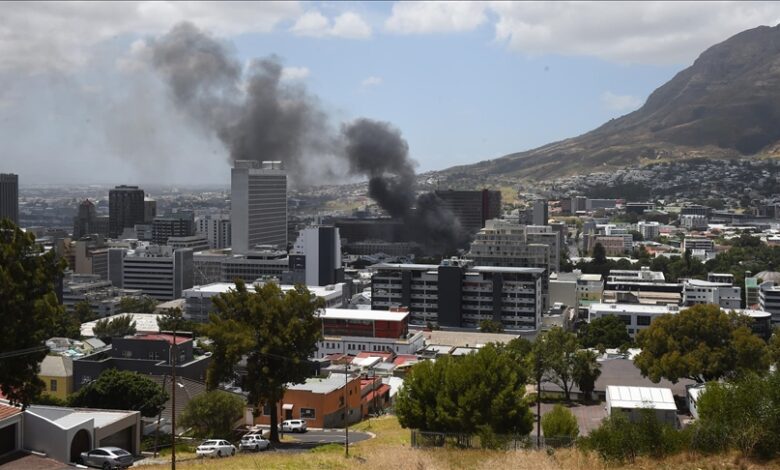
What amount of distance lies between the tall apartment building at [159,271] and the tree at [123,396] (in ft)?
149

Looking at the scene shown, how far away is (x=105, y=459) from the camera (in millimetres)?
14328

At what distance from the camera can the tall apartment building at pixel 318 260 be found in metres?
57.9

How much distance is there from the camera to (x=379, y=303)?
43.2m

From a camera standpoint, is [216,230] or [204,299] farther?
[216,230]

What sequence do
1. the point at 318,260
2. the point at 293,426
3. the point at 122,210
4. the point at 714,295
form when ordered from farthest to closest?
the point at 122,210 → the point at 318,260 → the point at 714,295 → the point at 293,426

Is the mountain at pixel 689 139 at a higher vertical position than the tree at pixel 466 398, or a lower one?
higher

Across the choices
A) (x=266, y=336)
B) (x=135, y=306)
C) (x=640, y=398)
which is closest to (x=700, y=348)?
→ (x=640, y=398)

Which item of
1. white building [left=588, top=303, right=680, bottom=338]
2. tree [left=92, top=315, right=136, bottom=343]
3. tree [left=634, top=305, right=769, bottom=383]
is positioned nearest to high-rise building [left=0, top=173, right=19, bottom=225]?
tree [left=92, top=315, right=136, bottom=343]

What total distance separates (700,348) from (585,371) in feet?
11.1

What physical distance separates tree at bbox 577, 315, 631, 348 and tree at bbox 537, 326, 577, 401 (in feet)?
36.8

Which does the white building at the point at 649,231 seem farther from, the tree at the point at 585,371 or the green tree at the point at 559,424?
the green tree at the point at 559,424

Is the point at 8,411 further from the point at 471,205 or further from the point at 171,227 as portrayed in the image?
the point at 471,205

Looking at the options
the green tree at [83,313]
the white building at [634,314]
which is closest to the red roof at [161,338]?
the green tree at [83,313]

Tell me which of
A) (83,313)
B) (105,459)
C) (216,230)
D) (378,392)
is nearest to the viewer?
(105,459)
